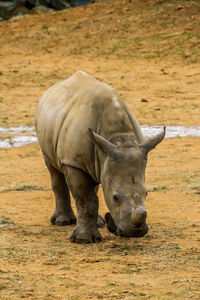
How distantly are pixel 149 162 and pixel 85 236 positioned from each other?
5561mm

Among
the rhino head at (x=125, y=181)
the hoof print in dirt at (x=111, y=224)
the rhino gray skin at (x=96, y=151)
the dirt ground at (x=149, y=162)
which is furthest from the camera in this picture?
the hoof print in dirt at (x=111, y=224)

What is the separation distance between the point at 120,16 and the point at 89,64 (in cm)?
505

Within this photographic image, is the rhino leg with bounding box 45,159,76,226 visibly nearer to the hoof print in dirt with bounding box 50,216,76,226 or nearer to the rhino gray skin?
the hoof print in dirt with bounding box 50,216,76,226

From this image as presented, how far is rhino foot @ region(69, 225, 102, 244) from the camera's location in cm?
Result: 710

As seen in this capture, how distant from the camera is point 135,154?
659cm

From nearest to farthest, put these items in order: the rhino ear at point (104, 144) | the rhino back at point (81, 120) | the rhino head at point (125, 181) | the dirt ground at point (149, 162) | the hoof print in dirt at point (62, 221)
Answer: the dirt ground at point (149, 162)
the rhino head at point (125, 181)
the rhino ear at point (104, 144)
the rhino back at point (81, 120)
the hoof print in dirt at point (62, 221)

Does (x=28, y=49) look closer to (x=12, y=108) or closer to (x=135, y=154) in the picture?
(x=12, y=108)

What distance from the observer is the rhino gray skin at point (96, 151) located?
639cm

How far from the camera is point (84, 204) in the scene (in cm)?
714

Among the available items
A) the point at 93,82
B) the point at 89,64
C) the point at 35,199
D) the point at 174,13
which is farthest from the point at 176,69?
the point at 93,82

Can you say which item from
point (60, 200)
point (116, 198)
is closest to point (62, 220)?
point (60, 200)

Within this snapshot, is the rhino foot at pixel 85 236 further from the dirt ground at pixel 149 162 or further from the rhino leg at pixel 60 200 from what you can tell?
the rhino leg at pixel 60 200

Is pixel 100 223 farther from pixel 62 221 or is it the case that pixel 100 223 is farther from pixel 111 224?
pixel 111 224

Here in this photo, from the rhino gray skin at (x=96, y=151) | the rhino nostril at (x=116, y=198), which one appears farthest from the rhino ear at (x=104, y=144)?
the rhino nostril at (x=116, y=198)
